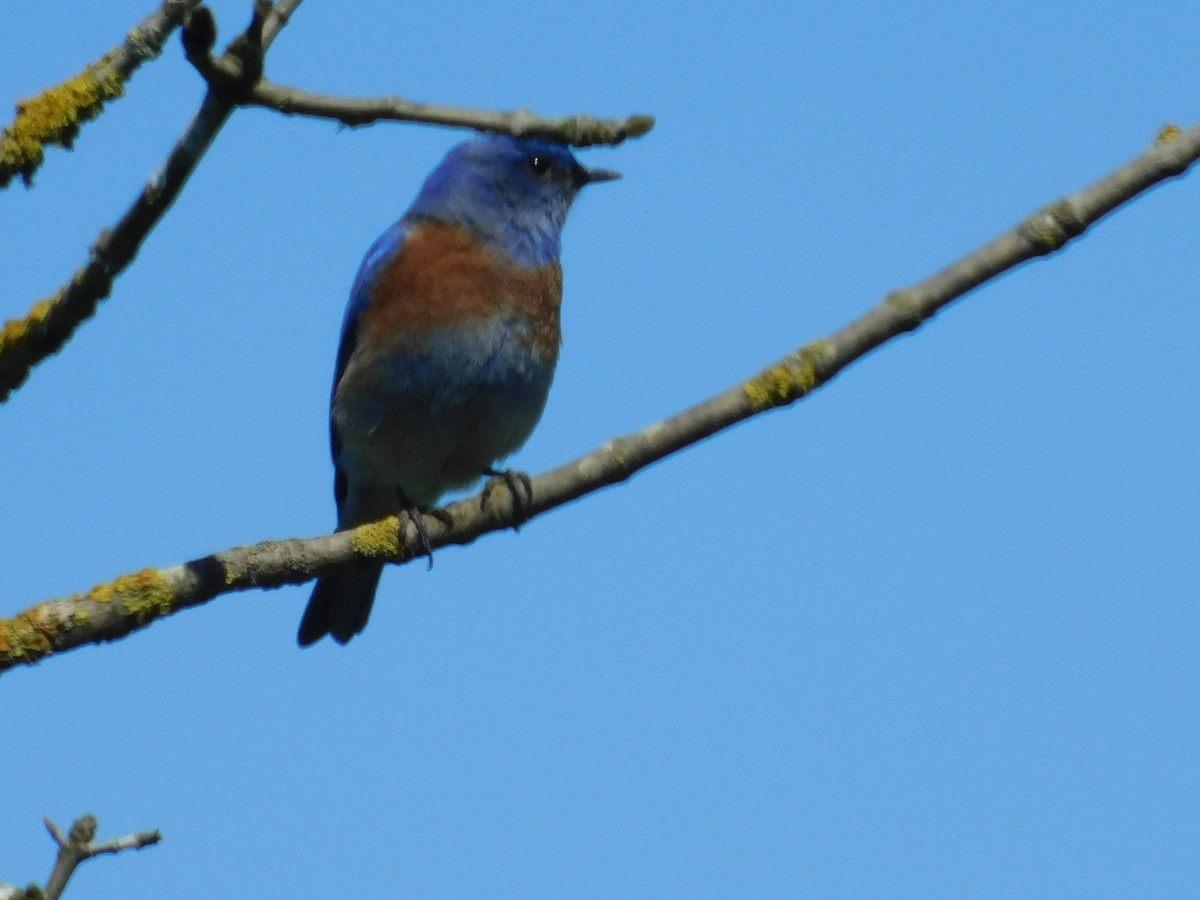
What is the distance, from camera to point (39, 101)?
294 cm

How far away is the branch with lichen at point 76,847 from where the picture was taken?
2727 mm

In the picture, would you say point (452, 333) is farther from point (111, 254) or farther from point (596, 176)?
point (111, 254)

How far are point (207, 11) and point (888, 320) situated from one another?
160 centimetres

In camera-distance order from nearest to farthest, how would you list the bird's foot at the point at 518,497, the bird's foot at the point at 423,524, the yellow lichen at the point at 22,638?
the yellow lichen at the point at 22,638 → the bird's foot at the point at 518,497 → the bird's foot at the point at 423,524

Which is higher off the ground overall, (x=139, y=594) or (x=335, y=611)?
(x=335, y=611)

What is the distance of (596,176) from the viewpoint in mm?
7629

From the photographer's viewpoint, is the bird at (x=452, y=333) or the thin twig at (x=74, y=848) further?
the bird at (x=452, y=333)

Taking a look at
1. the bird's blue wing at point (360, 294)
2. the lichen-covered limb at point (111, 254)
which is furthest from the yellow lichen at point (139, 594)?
the bird's blue wing at point (360, 294)

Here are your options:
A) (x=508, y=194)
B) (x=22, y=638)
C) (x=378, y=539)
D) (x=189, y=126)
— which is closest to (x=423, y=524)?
(x=378, y=539)

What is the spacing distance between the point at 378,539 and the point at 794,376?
1.39 m

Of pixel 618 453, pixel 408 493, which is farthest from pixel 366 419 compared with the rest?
pixel 618 453

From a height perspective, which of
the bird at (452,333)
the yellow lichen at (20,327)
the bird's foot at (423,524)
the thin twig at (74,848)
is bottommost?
the thin twig at (74,848)

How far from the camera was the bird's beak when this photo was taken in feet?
24.8

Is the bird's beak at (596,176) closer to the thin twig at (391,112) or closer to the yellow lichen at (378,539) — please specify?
the yellow lichen at (378,539)
